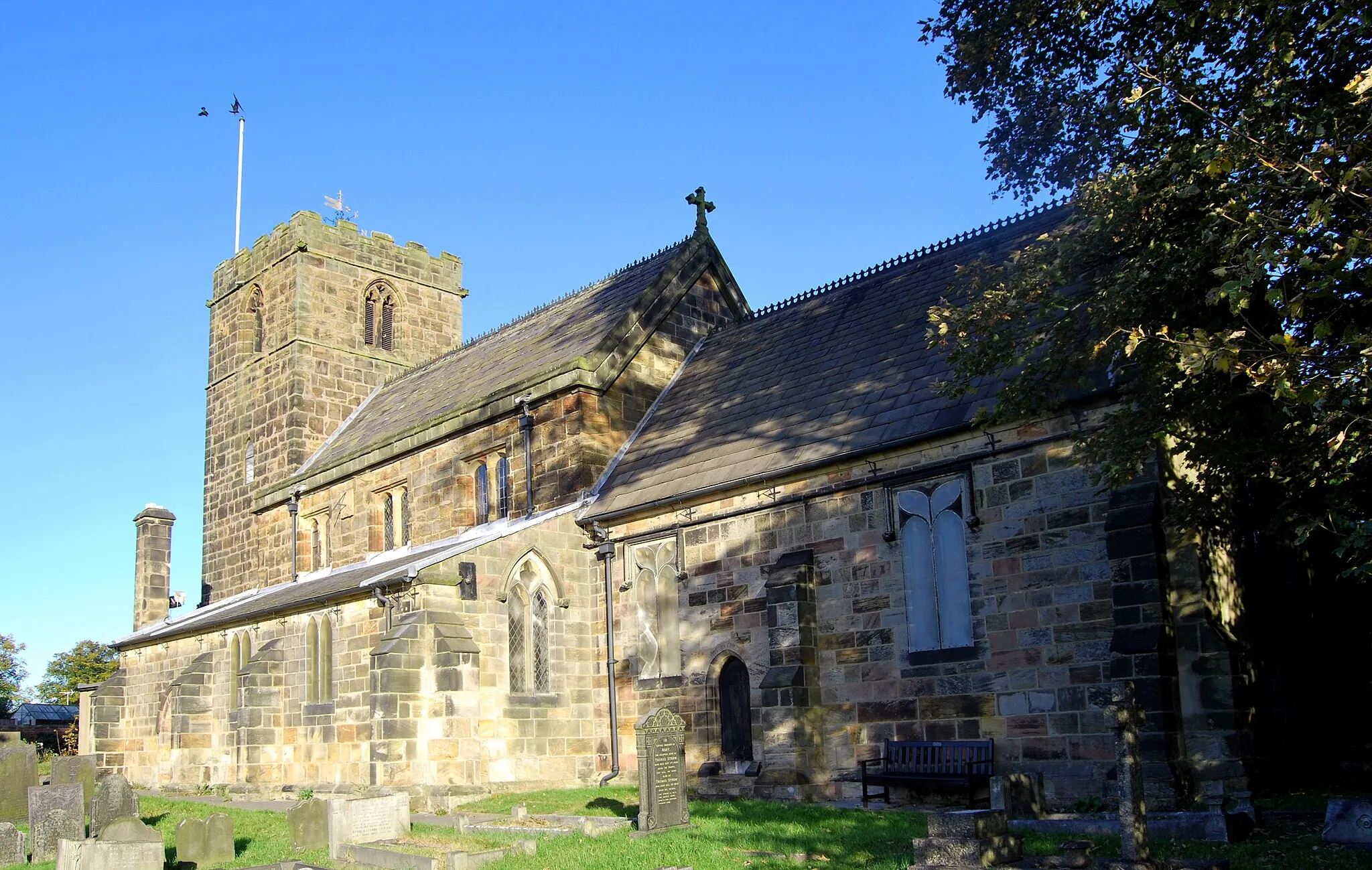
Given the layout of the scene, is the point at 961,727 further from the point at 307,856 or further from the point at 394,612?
the point at 394,612

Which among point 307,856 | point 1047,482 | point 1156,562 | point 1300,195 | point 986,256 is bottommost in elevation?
point 307,856

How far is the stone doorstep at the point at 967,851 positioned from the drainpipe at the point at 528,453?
14.9 m

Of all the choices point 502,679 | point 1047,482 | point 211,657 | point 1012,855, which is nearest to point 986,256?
point 1047,482

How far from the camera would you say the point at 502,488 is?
25.2m

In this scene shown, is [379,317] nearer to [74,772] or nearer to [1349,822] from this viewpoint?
[74,772]

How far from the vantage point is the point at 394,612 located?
67.1ft

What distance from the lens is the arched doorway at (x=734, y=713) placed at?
18828 millimetres

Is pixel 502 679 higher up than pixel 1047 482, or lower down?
lower down

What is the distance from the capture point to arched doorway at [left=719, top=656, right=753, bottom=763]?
741 inches

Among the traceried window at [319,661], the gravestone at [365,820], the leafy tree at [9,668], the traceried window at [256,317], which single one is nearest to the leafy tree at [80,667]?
the leafy tree at [9,668]

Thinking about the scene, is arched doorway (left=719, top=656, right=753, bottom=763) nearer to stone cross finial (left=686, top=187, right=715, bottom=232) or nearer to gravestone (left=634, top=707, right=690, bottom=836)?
gravestone (left=634, top=707, right=690, bottom=836)

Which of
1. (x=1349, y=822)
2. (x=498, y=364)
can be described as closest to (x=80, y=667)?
(x=498, y=364)

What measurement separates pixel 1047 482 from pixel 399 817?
927cm

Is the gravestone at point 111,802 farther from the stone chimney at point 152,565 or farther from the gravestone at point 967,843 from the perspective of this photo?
the stone chimney at point 152,565
